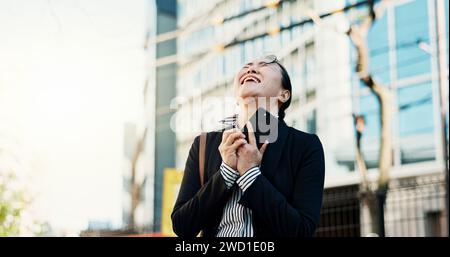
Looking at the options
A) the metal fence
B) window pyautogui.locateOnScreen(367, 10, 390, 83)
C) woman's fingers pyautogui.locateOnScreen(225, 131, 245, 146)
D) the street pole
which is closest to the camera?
woman's fingers pyautogui.locateOnScreen(225, 131, 245, 146)

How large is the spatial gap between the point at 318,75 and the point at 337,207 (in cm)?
185

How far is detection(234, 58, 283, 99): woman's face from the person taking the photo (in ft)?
4.73

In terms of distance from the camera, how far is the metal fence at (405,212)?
911cm

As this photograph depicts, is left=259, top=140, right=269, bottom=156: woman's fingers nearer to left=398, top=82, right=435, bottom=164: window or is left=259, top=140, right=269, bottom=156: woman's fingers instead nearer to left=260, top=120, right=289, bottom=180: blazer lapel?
left=260, top=120, right=289, bottom=180: blazer lapel

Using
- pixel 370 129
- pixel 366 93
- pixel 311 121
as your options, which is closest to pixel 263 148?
pixel 366 93

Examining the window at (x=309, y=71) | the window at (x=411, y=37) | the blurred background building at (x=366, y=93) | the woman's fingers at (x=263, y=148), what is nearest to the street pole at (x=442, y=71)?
the blurred background building at (x=366, y=93)

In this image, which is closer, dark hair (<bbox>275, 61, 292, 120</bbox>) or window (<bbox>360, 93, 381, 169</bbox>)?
dark hair (<bbox>275, 61, 292, 120</bbox>)

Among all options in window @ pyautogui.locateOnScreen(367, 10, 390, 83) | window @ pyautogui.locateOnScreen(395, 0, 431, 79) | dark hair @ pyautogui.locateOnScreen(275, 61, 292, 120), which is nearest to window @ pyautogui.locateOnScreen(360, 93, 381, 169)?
window @ pyautogui.locateOnScreen(367, 10, 390, 83)

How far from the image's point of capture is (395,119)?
9.59m

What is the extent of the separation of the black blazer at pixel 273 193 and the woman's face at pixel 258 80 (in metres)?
0.07

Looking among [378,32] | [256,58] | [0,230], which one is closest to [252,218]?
[256,58]

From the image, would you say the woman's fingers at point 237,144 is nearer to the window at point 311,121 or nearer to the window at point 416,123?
the window at point 416,123

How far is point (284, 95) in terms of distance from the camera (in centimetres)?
148

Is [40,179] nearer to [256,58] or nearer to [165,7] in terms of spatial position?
[256,58]
